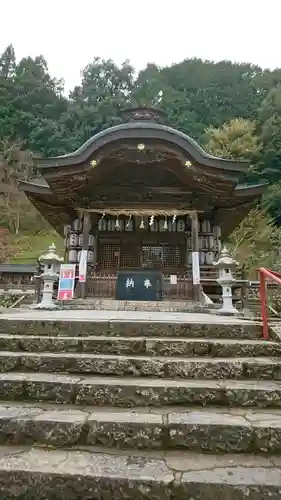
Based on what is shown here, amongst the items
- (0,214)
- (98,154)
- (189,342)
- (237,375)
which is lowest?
(237,375)

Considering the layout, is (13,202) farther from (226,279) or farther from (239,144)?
(226,279)

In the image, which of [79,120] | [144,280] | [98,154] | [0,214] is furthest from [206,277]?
[79,120]

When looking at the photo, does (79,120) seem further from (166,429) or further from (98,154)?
(166,429)

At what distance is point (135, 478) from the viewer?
1.99 metres

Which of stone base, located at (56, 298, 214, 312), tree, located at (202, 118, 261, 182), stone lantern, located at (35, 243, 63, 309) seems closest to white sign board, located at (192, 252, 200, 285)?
stone base, located at (56, 298, 214, 312)

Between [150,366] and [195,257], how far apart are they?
8.19m

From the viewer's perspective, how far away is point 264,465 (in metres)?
2.18

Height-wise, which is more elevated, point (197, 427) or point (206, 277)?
point (206, 277)

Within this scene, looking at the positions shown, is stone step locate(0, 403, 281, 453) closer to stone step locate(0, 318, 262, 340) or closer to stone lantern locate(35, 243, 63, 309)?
stone step locate(0, 318, 262, 340)

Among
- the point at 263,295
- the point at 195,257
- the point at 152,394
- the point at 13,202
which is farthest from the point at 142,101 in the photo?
the point at 152,394

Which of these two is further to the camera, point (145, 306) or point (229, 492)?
point (145, 306)

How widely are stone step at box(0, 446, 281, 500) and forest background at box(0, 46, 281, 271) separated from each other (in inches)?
874

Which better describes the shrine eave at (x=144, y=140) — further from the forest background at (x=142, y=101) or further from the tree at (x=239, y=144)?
the tree at (x=239, y=144)

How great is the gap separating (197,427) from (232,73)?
58.4 metres
